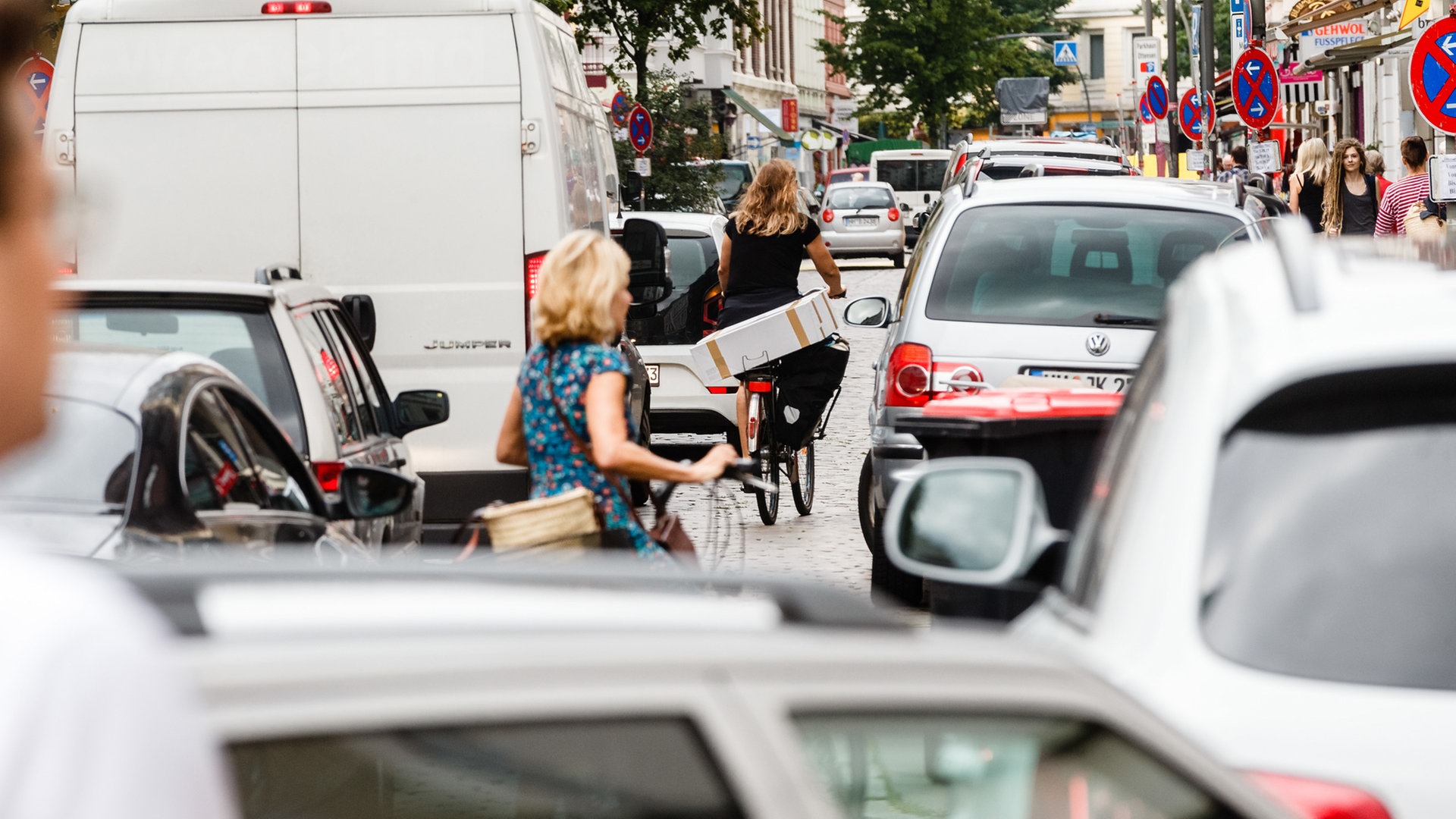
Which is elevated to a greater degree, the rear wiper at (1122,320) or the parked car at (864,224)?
the parked car at (864,224)

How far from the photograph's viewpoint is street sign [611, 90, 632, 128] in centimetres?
3534

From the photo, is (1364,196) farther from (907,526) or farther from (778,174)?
(907,526)

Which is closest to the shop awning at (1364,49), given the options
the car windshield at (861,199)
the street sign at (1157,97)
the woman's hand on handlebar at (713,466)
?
the street sign at (1157,97)

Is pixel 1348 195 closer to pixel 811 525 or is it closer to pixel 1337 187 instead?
pixel 1337 187

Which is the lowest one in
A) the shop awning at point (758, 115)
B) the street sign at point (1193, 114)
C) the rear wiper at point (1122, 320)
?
the rear wiper at point (1122, 320)

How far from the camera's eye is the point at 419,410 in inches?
301

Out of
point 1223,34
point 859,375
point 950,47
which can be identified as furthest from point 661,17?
point 1223,34

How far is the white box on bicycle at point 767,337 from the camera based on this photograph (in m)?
10.8

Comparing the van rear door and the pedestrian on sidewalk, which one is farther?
the pedestrian on sidewalk

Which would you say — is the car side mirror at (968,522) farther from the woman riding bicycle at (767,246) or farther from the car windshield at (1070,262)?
the woman riding bicycle at (767,246)

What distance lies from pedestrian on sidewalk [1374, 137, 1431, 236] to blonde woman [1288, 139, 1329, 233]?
341 centimetres

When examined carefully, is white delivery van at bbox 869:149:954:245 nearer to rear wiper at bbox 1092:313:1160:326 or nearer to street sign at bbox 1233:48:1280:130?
street sign at bbox 1233:48:1280:130

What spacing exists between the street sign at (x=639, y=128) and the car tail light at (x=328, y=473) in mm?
24901

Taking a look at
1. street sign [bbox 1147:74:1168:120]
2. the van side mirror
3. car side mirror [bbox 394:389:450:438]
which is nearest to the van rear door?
the van side mirror
